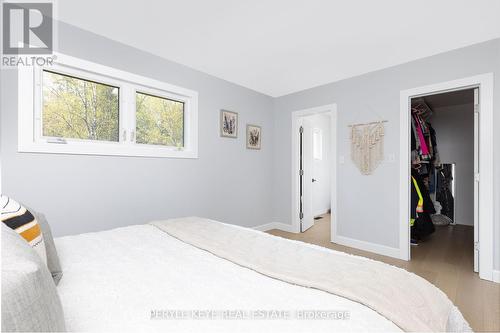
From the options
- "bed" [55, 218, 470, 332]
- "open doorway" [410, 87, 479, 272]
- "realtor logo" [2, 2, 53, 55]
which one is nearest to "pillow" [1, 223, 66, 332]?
"bed" [55, 218, 470, 332]

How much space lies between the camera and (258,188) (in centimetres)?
411

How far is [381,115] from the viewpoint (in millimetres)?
3150

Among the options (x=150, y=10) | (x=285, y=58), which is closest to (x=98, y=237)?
(x=150, y=10)

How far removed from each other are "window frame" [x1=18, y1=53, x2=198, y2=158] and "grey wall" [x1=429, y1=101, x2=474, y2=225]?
503 cm

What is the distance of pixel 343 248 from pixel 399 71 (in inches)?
94.1

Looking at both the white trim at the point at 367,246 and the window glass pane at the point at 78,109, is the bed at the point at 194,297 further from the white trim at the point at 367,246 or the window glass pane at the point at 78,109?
the white trim at the point at 367,246

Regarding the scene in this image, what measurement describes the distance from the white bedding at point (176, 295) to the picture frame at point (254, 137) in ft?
8.95

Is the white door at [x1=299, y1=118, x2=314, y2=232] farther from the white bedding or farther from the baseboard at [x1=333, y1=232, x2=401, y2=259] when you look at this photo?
the white bedding

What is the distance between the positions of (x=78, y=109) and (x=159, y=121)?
2.73 feet

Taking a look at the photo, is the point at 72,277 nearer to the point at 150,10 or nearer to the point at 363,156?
the point at 150,10

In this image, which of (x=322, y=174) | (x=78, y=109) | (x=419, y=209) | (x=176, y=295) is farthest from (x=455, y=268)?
(x=78, y=109)

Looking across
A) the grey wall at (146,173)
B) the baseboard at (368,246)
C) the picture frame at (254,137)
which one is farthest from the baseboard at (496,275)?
the picture frame at (254,137)

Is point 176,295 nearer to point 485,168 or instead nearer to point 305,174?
point 485,168

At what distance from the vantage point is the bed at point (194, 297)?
749 millimetres
